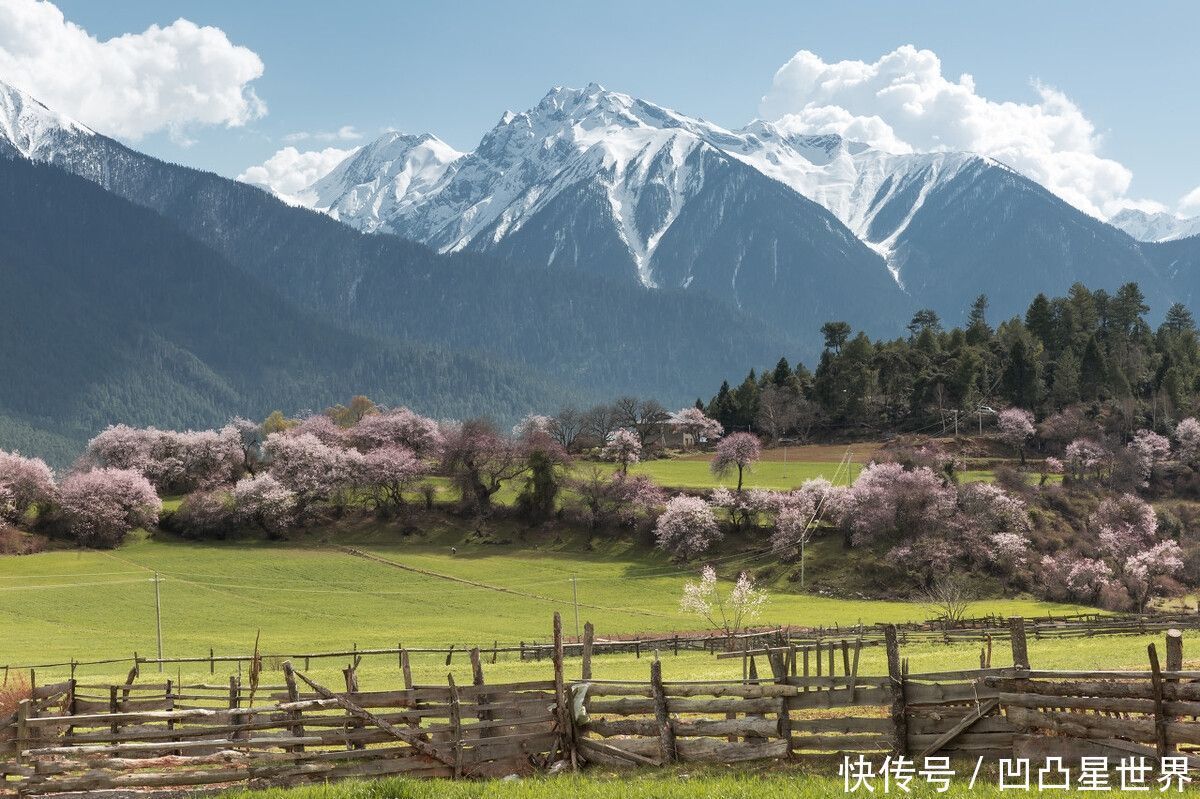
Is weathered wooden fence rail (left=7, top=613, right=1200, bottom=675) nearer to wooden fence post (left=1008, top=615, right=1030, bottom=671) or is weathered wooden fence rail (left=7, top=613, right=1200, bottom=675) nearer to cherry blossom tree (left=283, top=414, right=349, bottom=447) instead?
wooden fence post (left=1008, top=615, right=1030, bottom=671)

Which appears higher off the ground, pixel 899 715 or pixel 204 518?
pixel 204 518

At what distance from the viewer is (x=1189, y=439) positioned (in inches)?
4626

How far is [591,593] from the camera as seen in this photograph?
3435 inches

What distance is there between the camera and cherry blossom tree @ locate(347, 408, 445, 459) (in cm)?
13362

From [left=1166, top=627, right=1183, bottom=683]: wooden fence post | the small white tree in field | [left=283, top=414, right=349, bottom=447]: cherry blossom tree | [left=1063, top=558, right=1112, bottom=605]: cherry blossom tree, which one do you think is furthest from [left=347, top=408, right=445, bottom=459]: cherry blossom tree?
[left=1166, top=627, right=1183, bottom=683]: wooden fence post

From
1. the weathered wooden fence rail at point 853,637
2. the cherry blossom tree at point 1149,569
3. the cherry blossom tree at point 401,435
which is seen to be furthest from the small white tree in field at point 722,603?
the cherry blossom tree at point 401,435

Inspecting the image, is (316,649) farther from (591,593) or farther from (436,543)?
(436,543)

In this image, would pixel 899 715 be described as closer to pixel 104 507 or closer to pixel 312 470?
pixel 104 507

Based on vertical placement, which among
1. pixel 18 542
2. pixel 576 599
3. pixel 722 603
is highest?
pixel 18 542

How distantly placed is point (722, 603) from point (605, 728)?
6478 centimetres

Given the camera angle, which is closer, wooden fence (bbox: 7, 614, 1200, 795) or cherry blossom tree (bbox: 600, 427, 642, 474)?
wooden fence (bbox: 7, 614, 1200, 795)

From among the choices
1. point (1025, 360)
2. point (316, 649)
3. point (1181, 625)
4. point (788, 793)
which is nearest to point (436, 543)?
point (316, 649)

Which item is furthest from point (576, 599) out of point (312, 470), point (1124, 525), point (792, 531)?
point (1124, 525)

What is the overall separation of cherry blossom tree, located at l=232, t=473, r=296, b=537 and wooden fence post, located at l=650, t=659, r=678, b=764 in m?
93.6
